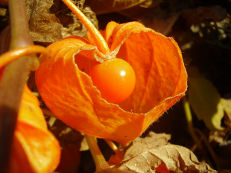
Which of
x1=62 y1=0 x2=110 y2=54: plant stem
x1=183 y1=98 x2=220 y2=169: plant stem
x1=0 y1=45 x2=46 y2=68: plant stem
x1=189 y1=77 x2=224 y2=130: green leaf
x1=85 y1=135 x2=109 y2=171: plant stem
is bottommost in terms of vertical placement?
x1=183 y1=98 x2=220 y2=169: plant stem

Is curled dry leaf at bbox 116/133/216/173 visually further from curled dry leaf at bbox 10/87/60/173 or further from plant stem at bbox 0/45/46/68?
plant stem at bbox 0/45/46/68

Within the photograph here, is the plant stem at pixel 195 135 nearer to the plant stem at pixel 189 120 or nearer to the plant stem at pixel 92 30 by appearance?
the plant stem at pixel 189 120

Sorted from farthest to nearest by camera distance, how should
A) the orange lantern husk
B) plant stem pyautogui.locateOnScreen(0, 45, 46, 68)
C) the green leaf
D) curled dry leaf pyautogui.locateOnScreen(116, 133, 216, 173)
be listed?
the green leaf → curled dry leaf pyautogui.locateOnScreen(116, 133, 216, 173) → the orange lantern husk → plant stem pyautogui.locateOnScreen(0, 45, 46, 68)

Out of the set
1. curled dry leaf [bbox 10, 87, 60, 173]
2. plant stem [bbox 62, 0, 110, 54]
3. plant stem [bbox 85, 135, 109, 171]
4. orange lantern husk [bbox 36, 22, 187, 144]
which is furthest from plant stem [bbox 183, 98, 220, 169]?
curled dry leaf [bbox 10, 87, 60, 173]

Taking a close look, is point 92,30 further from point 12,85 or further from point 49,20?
point 12,85

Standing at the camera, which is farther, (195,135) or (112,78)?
(195,135)

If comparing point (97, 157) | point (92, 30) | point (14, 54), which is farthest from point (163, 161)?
point (14, 54)
